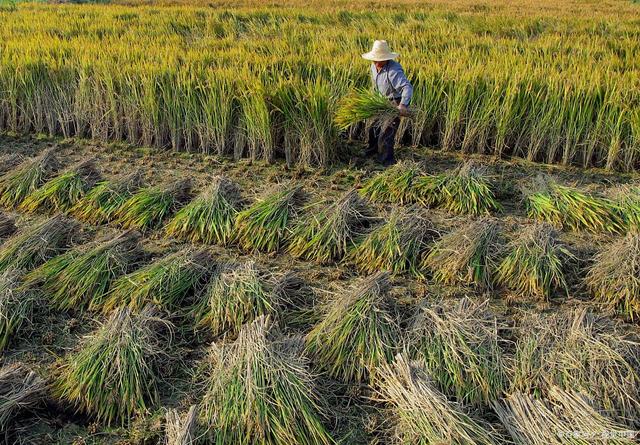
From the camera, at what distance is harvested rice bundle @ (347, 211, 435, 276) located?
3.09 meters

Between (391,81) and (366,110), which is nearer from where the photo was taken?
(366,110)

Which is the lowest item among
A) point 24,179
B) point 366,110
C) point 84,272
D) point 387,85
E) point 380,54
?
point 84,272

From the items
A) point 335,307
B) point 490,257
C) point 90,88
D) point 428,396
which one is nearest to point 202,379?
point 335,307

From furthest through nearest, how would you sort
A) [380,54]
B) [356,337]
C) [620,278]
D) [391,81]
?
1. [391,81]
2. [380,54]
3. [620,278]
4. [356,337]

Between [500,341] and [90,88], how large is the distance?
407 centimetres

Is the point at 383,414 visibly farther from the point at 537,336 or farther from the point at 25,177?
the point at 25,177

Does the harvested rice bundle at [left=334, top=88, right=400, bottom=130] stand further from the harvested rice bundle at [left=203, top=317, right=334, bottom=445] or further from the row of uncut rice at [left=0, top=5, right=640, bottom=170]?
the harvested rice bundle at [left=203, top=317, right=334, bottom=445]

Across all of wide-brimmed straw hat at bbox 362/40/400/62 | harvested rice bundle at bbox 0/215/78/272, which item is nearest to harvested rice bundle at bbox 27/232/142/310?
harvested rice bundle at bbox 0/215/78/272

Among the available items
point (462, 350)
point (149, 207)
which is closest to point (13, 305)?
point (149, 207)

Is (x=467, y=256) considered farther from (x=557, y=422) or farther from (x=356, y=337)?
(x=557, y=422)

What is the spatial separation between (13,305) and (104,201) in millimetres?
1201

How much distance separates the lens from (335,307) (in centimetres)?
259

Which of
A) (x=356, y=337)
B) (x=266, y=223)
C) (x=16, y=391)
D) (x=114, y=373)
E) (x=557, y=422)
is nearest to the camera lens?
(x=557, y=422)

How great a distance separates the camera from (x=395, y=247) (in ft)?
A: 10.2
